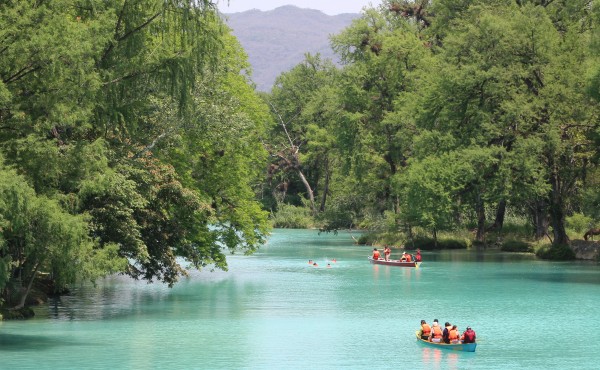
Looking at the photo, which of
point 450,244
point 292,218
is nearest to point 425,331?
point 450,244

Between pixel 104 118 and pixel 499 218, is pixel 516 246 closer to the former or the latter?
pixel 499 218

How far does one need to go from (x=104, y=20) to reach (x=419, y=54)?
201 ft

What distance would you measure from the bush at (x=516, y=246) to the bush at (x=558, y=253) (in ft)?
18.7

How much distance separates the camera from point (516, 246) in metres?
80.8

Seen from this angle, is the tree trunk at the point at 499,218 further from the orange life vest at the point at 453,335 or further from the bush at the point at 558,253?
the orange life vest at the point at 453,335

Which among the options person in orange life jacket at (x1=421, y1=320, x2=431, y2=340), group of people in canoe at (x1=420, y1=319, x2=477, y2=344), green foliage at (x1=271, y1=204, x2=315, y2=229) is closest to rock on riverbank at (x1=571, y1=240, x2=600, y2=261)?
group of people in canoe at (x1=420, y1=319, x2=477, y2=344)

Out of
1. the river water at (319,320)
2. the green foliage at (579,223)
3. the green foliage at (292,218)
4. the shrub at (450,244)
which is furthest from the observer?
the green foliage at (292,218)

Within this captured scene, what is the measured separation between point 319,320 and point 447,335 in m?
8.11

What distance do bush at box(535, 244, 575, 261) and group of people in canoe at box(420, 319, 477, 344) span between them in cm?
3851

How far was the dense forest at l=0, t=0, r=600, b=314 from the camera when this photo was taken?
104ft

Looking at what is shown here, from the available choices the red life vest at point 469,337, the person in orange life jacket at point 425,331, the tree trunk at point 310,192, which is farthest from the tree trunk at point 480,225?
the tree trunk at point 310,192

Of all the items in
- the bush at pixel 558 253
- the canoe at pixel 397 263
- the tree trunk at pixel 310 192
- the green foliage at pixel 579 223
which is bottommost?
the canoe at pixel 397 263

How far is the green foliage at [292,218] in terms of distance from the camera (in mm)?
131625

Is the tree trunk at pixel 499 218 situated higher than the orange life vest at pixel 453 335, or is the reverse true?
the tree trunk at pixel 499 218
